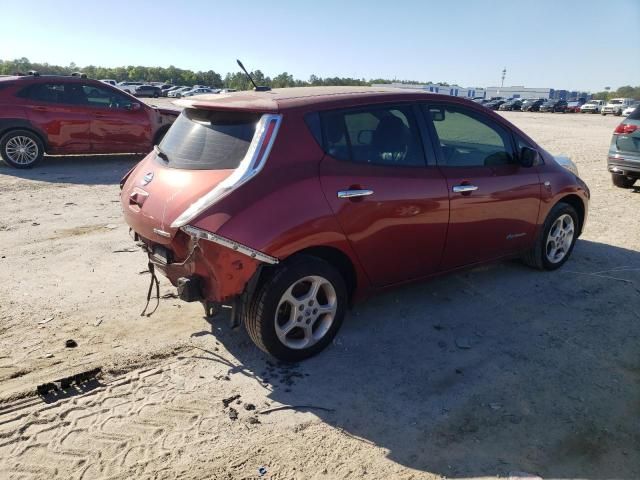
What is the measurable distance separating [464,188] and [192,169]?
2.24m

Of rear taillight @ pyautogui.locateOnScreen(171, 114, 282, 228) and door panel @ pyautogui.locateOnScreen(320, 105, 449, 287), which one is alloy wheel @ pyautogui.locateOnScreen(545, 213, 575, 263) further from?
rear taillight @ pyautogui.locateOnScreen(171, 114, 282, 228)

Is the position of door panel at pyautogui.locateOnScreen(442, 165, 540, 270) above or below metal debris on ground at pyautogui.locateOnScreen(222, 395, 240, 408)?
above

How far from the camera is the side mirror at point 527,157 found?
4.81 m

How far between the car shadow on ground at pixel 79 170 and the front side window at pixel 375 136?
6856mm

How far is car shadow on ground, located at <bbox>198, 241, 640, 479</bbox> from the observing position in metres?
2.93

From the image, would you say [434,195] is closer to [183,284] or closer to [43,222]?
[183,284]

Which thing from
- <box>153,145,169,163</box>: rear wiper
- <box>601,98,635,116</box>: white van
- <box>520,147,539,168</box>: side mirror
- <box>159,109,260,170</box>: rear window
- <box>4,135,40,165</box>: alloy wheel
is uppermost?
<box>159,109,260,170</box>: rear window

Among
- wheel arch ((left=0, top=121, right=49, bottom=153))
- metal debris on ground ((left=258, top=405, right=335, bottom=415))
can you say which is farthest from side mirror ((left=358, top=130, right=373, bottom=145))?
wheel arch ((left=0, top=121, right=49, bottom=153))

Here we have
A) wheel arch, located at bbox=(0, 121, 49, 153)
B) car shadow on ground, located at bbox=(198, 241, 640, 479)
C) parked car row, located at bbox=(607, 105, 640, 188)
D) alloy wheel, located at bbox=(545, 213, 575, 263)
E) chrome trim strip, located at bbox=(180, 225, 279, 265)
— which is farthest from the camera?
wheel arch, located at bbox=(0, 121, 49, 153)

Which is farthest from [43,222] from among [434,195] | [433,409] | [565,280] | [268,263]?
[565,280]

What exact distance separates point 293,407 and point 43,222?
5.13 meters

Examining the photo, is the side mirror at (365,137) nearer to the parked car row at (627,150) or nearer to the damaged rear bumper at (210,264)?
the damaged rear bumper at (210,264)

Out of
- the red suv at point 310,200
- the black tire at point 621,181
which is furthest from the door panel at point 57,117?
the black tire at point 621,181

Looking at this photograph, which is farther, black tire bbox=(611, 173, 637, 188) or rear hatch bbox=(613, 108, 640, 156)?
black tire bbox=(611, 173, 637, 188)
